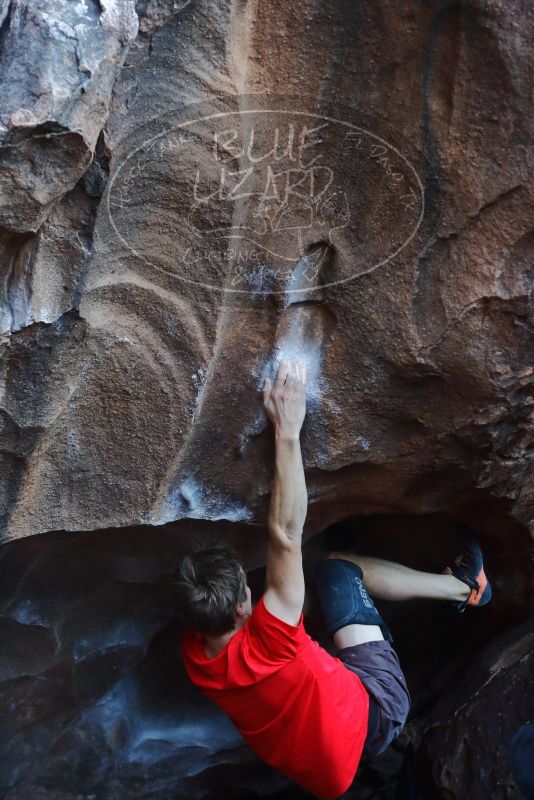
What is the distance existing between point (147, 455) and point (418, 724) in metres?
1.44

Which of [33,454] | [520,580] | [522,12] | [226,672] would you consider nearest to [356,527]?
[520,580]

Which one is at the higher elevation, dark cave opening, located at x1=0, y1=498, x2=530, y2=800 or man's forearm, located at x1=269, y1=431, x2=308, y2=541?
man's forearm, located at x1=269, y1=431, x2=308, y2=541

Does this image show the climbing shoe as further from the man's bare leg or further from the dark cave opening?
the dark cave opening

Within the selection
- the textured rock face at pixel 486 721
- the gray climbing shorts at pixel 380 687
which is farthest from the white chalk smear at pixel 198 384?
the textured rock face at pixel 486 721

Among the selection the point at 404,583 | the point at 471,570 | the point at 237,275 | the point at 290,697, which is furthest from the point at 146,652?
the point at 237,275

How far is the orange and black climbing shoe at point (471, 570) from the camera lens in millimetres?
1982

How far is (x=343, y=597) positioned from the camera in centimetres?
185

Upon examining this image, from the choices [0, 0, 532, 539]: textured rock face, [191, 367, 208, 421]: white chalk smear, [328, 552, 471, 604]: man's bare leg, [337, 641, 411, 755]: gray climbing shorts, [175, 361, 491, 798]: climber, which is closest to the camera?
[0, 0, 532, 539]: textured rock face

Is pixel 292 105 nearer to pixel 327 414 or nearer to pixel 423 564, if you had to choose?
pixel 327 414

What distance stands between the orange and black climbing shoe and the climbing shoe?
0.24 metres

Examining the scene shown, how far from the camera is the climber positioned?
62.5 inches

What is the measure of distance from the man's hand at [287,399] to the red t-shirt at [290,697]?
37 cm

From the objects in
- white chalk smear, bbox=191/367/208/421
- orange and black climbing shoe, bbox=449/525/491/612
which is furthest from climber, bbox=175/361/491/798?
orange and black climbing shoe, bbox=449/525/491/612

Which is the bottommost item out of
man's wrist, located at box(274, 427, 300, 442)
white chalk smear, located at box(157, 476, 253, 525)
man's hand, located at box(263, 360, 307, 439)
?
white chalk smear, located at box(157, 476, 253, 525)
